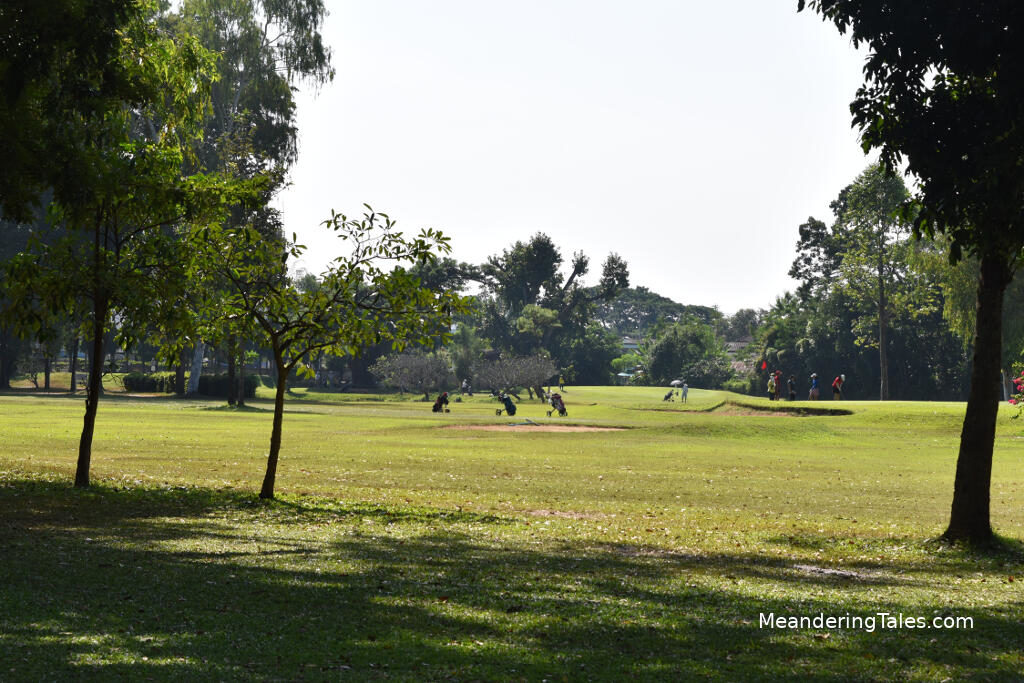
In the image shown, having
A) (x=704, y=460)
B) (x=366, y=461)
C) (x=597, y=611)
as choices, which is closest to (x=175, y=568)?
(x=597, y=611)

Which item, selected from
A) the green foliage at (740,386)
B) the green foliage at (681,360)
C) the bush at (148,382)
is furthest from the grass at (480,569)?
the green foliage at (681,360)

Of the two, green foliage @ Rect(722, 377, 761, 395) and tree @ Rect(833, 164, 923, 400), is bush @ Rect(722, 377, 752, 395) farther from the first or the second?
tree @ Rect(833, 164, 923, 400)

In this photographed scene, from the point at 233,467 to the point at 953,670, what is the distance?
789 inches

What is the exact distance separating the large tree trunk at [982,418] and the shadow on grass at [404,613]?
4183mm

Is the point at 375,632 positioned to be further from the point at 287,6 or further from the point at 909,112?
the point at 287,6

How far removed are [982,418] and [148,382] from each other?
78.2 meters

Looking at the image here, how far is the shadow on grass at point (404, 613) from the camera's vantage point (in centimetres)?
770

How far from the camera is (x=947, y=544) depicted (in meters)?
15.6

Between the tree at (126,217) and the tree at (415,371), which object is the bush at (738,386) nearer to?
the tree at (415,371)

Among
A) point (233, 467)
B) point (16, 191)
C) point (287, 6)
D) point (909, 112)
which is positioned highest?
point (287, 6)

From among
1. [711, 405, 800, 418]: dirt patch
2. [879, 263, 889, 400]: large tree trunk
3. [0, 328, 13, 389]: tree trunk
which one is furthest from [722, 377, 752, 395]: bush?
[0, 328, 13, 389]: tree trunk


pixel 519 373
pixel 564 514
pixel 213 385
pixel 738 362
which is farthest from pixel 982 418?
pixel 738 362

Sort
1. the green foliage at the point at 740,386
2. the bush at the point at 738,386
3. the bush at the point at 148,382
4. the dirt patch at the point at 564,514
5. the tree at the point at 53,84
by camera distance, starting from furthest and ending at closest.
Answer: the bush at the point at 738,386 < the green foliage at the point at 740,386 < the bush at the point at 148,382 < the dirt patch at the point at 564,514 < the tree at the point at 53,84

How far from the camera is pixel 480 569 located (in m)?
12.1
